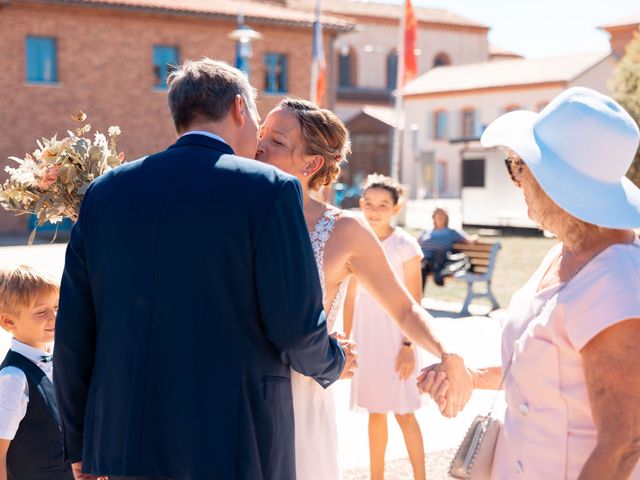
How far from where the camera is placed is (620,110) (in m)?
2.15

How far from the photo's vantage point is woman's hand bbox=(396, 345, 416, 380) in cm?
502

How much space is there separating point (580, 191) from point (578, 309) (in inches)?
11.1

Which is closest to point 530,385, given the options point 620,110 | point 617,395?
point 617,395

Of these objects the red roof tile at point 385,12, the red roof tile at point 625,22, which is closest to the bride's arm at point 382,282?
the red roof tile at point 625,22

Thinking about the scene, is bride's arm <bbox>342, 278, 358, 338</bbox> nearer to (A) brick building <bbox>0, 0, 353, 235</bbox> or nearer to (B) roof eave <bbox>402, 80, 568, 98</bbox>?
(A) brick building <bbox>0, 0, 353, 235</bbox>

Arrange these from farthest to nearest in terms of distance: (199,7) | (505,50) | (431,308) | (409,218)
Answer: (505,50) < (409,218) < (199,7) < (431,308)

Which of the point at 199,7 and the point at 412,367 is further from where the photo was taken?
the point at 199,7

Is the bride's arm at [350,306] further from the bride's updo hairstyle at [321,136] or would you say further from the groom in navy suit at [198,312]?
the groom in navy suit at [198,312]

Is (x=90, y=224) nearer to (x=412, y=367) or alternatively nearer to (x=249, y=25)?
(x=412, y=367)

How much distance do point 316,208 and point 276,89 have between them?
2887 centimetres

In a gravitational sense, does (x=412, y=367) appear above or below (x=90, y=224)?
below

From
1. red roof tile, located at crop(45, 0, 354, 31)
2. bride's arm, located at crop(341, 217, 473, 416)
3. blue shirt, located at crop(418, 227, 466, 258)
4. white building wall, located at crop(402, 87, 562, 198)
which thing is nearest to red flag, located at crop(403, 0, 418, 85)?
blue shirt, located at crop(418, 227, 466, 258)

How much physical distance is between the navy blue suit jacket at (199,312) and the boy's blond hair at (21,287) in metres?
0.95

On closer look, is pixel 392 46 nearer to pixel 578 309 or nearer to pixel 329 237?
pixel 329 237
